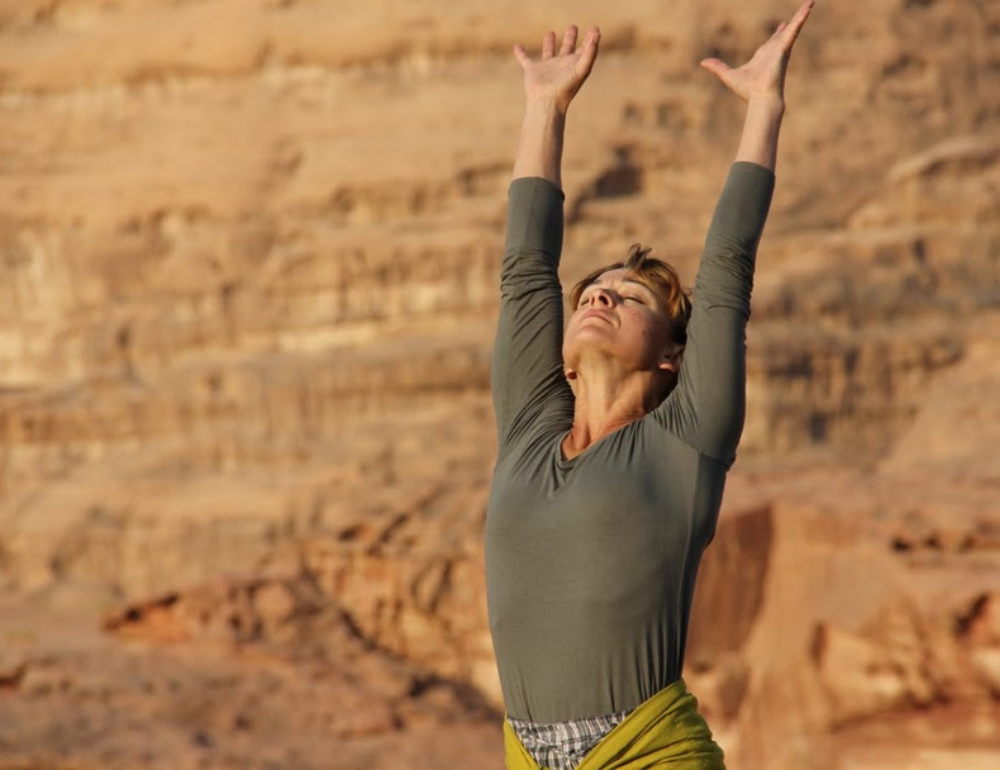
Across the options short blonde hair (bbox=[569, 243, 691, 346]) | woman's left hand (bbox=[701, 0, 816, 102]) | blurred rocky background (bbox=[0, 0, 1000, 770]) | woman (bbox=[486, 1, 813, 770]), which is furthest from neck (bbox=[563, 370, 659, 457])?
blurred rocky background (bbox=[0, 0, 1000, 770])

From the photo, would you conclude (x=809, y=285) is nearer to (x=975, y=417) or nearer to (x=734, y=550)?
(x=975, y=417)

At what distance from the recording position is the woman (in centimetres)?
316

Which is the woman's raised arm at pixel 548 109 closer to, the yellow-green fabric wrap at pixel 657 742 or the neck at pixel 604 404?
the neck at pixel 604 404

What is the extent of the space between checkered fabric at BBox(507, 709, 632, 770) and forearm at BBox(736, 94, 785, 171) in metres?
0.95

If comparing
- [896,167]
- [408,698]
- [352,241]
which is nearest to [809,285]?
[896,167]

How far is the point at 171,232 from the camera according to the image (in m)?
24.8

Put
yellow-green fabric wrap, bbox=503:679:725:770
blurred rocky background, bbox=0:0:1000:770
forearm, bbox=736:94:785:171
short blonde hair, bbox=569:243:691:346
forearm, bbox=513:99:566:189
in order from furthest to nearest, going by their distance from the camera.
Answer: blurred rocky background, bbox=0:0:1000:770 < forearm, bbox=513:99:566:189 < short blonde hair, bbox=569:243:691:346 < forearm, bbox=736:94:785:171 < yellow-green fabric wrap, bbox=503:679:725:770

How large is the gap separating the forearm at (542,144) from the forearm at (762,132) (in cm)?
40

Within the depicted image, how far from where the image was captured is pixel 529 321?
360cm

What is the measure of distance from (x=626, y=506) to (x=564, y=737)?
39 cm

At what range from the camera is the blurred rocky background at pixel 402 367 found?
47.1 ft

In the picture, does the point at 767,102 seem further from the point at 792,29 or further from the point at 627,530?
the point at 627,530

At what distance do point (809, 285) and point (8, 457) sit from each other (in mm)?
9327

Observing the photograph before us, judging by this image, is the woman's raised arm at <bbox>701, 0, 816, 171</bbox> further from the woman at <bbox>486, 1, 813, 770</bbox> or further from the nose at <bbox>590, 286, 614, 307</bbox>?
the nose at <bbox>590, 286, 614, 307</bbox>
